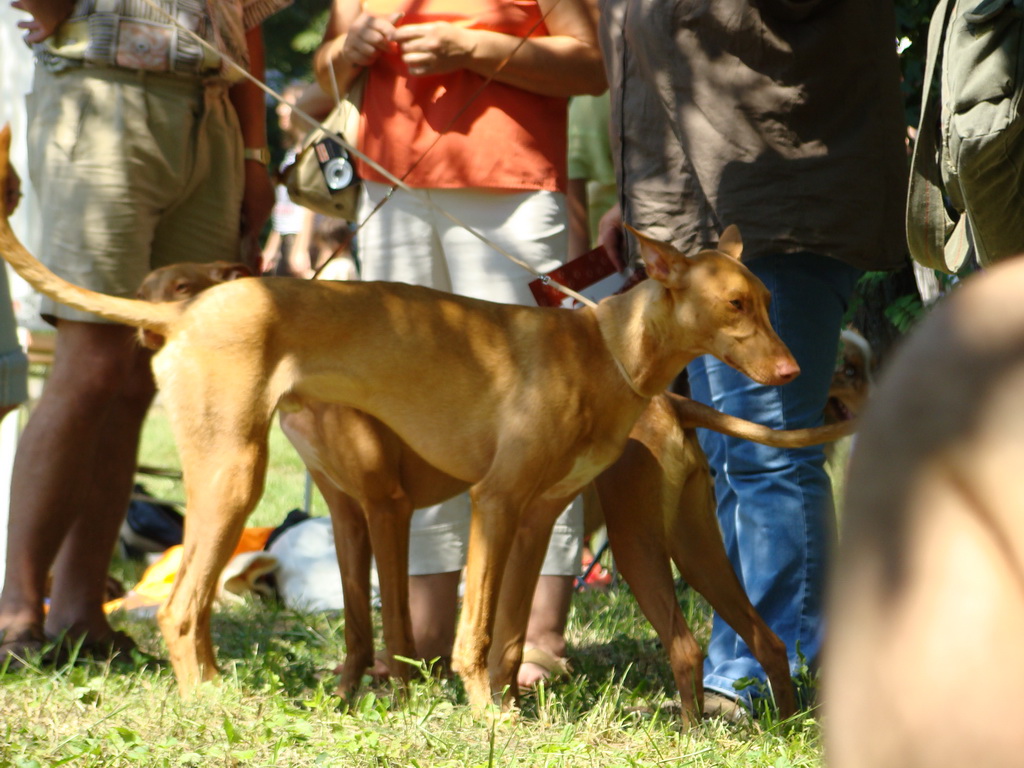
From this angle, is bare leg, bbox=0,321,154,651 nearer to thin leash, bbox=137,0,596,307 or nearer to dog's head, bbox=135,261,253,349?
dog's head, bbox=135,261,253,349

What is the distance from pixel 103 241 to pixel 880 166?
2.29 metres

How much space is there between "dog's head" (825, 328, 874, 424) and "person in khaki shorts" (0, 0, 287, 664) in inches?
118

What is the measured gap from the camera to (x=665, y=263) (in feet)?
9.98

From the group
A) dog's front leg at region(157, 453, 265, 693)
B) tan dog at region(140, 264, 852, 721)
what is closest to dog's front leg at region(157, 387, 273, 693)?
dog's front leg at region(157, 453, 265, 693)

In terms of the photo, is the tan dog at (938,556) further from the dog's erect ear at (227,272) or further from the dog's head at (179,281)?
the dog's erect ear at (227,272)

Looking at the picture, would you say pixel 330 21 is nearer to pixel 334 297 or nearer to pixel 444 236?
pixel 444 236

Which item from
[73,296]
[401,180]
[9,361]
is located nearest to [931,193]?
[401,180]

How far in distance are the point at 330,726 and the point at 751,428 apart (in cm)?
128

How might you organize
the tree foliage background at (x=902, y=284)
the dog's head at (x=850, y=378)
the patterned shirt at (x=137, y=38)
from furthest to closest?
1. the dog's head at (x=850, y=378)
2. the tree foliage background at (x=902, y=284)
3. the patterned shirt at (x=137, y=38)

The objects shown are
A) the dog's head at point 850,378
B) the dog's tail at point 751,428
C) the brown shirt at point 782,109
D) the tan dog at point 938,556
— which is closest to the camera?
the tan dog at point 938,556

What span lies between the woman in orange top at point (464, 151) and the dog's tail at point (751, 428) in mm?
784

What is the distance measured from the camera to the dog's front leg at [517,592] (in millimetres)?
3213

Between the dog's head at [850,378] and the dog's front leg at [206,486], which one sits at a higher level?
the dog's front leg at [206,486]

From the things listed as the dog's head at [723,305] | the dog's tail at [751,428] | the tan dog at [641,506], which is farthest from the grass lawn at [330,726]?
the dog's head at [723,305]
